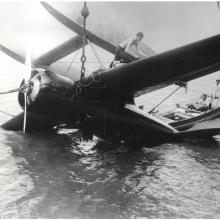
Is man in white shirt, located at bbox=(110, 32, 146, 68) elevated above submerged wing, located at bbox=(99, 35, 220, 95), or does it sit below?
above

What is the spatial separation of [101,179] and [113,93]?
2.29m

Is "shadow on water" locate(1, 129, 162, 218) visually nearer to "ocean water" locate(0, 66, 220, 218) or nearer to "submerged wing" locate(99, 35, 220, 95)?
"ocean water" locate(0, 66, 220, 218)

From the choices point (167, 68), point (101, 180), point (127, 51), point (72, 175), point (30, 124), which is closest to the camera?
point (167, 68)

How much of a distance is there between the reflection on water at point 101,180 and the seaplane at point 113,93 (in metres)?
0.60

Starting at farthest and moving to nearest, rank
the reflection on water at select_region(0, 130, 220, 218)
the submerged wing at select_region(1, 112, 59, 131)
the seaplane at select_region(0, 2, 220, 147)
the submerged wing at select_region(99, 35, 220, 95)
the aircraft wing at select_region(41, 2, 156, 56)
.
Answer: the submerged wing at select_region(1, 112, 59, 131) → the aircraft wing at select_region(41, 2, 156, 56) → the seaplane at select_region(0, 2, 220, 147) → the submerged wing at select_region(99, 35, 220, 95) → the reflection on water at select_region(0, 130, 220, 218)

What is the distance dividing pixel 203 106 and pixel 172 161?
9.65 metres

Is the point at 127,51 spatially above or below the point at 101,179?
above

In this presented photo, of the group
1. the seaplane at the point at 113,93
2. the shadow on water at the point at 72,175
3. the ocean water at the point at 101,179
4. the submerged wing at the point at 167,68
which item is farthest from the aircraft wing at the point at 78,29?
the shadow on water at the point at 72,175

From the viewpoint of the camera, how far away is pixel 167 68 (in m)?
7.09

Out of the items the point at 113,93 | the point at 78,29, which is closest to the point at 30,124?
the point at 78,29

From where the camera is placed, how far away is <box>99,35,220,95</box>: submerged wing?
642 cm

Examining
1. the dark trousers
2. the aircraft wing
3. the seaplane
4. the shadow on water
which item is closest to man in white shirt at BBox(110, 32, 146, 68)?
the dark trousers

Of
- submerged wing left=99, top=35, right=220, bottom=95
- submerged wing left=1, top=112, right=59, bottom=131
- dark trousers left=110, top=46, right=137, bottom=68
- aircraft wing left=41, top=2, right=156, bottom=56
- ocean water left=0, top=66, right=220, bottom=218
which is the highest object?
aircraft wing left=41, top=2, right=156, bottom=56

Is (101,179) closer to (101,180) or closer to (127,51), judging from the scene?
(101,180)
